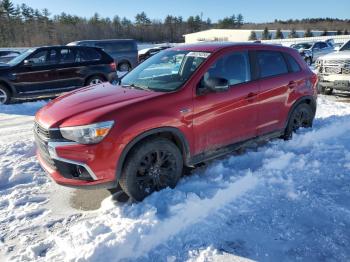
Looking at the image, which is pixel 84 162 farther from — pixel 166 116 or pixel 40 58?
pixel 40 58

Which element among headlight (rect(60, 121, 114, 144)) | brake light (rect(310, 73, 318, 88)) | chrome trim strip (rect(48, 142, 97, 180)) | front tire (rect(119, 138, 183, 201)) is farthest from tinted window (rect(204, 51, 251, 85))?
chrome trim strip (rect(48, 142, 97, 180))

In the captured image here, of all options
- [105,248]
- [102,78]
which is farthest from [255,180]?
[102,78]

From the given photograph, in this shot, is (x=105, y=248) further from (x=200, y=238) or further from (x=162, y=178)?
(x=162, y=178)

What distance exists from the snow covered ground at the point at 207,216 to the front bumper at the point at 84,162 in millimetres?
411

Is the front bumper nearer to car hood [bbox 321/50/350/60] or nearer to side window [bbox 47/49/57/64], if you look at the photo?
side window [bbox 47/49/57/64]

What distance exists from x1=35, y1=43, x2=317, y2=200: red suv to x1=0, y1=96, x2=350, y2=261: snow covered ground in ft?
1.19

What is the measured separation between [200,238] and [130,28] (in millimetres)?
96263

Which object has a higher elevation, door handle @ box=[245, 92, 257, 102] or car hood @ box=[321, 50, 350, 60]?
car hood @ box=[321, 50, 350, 60]

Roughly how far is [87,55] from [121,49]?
9400 mm

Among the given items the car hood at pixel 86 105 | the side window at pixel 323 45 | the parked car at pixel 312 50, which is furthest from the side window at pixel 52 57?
the side window at pixel 323 45

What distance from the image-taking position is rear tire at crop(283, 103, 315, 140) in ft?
19.3

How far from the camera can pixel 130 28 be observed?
9450 centimetres

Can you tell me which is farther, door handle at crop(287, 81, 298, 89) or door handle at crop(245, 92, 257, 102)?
door handle at crop(287, 81, 298, 89)

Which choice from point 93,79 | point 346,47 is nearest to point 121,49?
point 93,79
